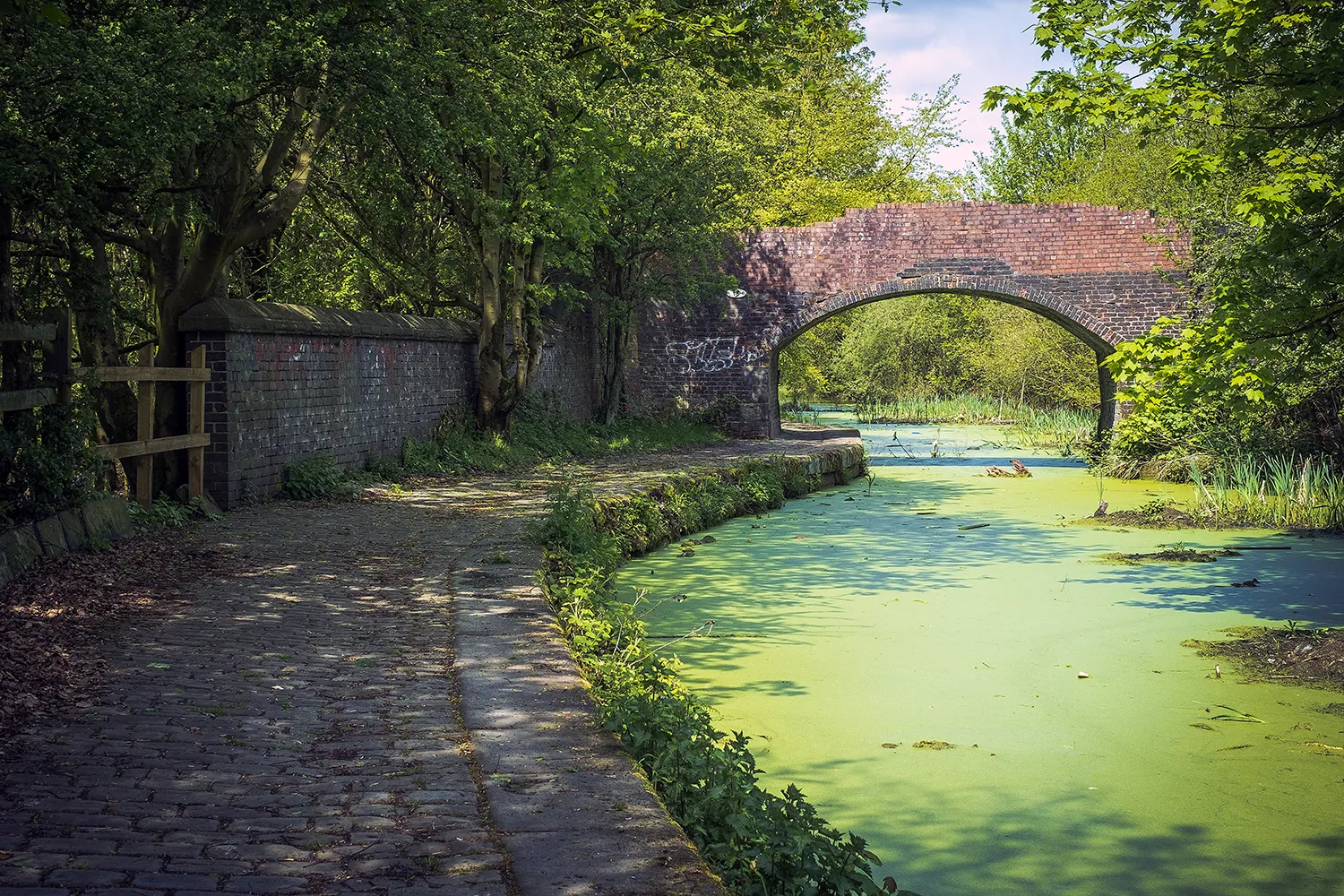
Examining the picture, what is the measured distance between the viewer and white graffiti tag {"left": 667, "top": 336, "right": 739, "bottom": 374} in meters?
20.6

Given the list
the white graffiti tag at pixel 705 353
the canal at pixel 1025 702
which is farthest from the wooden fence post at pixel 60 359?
the white graffiti tag at pixel 705 353

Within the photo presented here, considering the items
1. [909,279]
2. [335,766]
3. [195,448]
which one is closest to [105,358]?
[195,448]

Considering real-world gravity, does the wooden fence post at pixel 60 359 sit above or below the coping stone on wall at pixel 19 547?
above

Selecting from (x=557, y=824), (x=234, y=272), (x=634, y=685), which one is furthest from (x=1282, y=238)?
(x=234, y=272)

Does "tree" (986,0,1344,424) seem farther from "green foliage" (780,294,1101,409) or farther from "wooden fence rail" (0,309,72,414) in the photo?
"green foliage" (780,294,1101,409)

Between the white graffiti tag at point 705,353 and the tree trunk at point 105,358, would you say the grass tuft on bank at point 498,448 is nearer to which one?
the white graffiti tag at point 705,353

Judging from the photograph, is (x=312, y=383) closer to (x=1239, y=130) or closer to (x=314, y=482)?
(x=314, y=482)

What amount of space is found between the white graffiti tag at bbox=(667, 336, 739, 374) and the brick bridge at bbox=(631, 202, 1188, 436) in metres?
0.01

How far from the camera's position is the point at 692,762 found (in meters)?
3.44

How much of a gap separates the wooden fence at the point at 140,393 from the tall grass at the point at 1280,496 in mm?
9378

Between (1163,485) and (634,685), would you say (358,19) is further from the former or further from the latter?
(1163,485)

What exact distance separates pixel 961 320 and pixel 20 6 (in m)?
36.1

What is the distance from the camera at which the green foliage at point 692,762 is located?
2926mm

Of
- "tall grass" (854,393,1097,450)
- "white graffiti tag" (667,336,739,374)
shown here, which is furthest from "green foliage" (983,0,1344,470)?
"tall grass" (854,393,1097,450)
